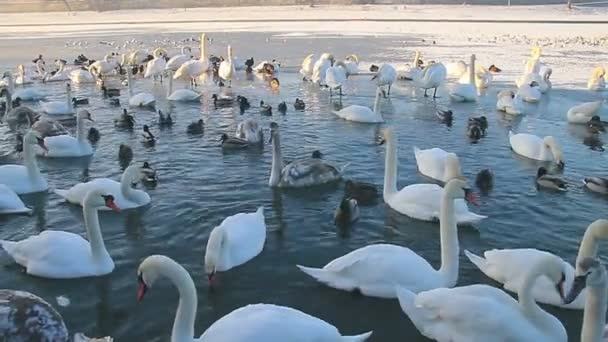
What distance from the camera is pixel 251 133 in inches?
533

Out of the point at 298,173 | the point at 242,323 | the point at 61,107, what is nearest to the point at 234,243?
the point at 242,323

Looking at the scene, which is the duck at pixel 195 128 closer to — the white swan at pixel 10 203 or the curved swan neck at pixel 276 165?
the curved swan neck at pixel 276 165

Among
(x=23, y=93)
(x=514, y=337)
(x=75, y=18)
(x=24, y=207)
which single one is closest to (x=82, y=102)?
(x=23, y=93)

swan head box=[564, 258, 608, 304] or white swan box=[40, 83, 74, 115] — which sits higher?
swan head box=[564, 258, 608, 304]

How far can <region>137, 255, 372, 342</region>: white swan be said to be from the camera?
18.5 feet

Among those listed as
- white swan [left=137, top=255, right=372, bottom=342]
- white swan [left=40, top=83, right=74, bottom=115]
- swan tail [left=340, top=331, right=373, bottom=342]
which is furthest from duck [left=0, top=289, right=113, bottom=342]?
white swan [left=40, top=83, right=74, bottom=115]

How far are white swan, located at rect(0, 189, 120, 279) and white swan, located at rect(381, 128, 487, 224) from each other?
412 cm

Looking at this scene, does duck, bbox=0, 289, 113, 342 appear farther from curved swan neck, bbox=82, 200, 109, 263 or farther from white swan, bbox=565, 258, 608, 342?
white swan, bbox=565, 258, 608, 342

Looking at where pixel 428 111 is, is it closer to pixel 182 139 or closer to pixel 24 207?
pixel 182 139

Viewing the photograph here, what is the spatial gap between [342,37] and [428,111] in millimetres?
21740

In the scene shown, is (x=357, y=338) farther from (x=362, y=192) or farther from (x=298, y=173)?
(x=298, y=173)

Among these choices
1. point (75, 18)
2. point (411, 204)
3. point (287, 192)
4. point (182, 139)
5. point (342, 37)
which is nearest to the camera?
point (411, 204)

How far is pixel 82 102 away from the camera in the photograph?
60.7ft

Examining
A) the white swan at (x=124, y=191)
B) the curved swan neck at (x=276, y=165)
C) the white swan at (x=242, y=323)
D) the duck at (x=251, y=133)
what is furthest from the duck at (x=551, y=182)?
the white swan at (x=124, y=191)
